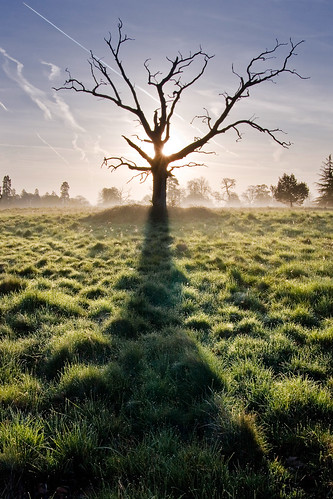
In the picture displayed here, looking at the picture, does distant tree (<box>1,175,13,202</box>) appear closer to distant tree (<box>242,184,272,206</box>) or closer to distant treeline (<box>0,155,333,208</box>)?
distant treeline (<box>0,155,333,208</box>)

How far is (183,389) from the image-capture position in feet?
12.5

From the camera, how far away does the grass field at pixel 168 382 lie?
2.61 meters

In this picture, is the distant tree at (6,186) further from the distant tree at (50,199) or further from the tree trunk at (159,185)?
the tree trunk at (159,185)

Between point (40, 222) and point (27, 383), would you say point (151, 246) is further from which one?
point (40, 222)

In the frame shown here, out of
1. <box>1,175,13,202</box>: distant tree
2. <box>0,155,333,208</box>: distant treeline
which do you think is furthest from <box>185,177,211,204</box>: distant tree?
<box>1,175,13,202</box>: distant tree

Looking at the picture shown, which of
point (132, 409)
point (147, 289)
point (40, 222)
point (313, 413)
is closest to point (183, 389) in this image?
point (132, 409)

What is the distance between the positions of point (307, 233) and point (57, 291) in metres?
12.1

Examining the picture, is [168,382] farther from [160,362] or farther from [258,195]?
[258,195]

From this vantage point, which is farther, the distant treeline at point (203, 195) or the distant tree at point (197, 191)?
the distant tree at point (197, 191)

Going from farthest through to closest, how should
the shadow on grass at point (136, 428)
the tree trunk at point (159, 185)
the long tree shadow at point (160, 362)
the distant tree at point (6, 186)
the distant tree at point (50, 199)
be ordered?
the distant tree at point (50, 199) → the distant tree at point (6, 186) → the tree trunk at point (159, 185) → the long tree shadow at point (160, 362) → the shadow on grass at point (136, 428)

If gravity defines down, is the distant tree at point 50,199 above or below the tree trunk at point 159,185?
above

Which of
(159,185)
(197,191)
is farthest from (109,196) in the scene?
(159,185)

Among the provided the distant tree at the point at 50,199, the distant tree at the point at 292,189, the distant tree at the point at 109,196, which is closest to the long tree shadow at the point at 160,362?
the distant tree at the point at 292,189

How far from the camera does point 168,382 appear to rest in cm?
390
